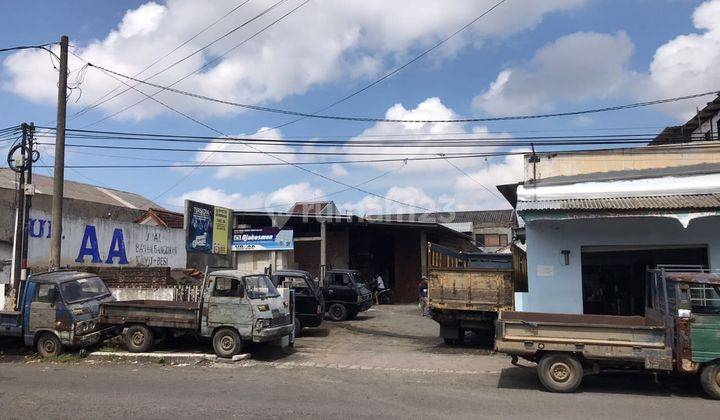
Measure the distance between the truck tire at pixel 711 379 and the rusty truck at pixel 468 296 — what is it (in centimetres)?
521

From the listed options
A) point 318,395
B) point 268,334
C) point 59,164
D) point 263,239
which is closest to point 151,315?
point 268,334

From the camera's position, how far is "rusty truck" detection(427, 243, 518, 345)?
1359cm

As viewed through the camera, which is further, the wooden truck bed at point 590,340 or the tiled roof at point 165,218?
the tiled roof at point 165,218

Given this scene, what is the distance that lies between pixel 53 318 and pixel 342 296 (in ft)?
32.9

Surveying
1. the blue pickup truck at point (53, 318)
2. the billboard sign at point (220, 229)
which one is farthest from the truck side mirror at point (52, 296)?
the billboard sign at point (220, 229)

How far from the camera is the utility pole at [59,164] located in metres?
14.9

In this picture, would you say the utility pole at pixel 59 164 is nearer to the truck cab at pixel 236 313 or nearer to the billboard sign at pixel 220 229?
the truck cab at pixel 236 313

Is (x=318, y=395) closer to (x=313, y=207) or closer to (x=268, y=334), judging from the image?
(x=268, y=334)

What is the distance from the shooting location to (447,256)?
15.3 meters

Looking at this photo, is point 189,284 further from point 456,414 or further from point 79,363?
point 456,414

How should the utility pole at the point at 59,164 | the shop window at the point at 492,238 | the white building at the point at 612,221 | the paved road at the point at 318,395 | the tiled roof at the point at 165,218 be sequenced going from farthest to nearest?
the shop window at the point at 492,238
the tiled roof at the point at 165,218
the utility pole at the point at 59,164
the white building at the point at 612,221
the paved road at the point at 318,395

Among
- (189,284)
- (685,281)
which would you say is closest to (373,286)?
(189,284)

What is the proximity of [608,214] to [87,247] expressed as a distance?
56.5ft

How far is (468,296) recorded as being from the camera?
45.1ft
